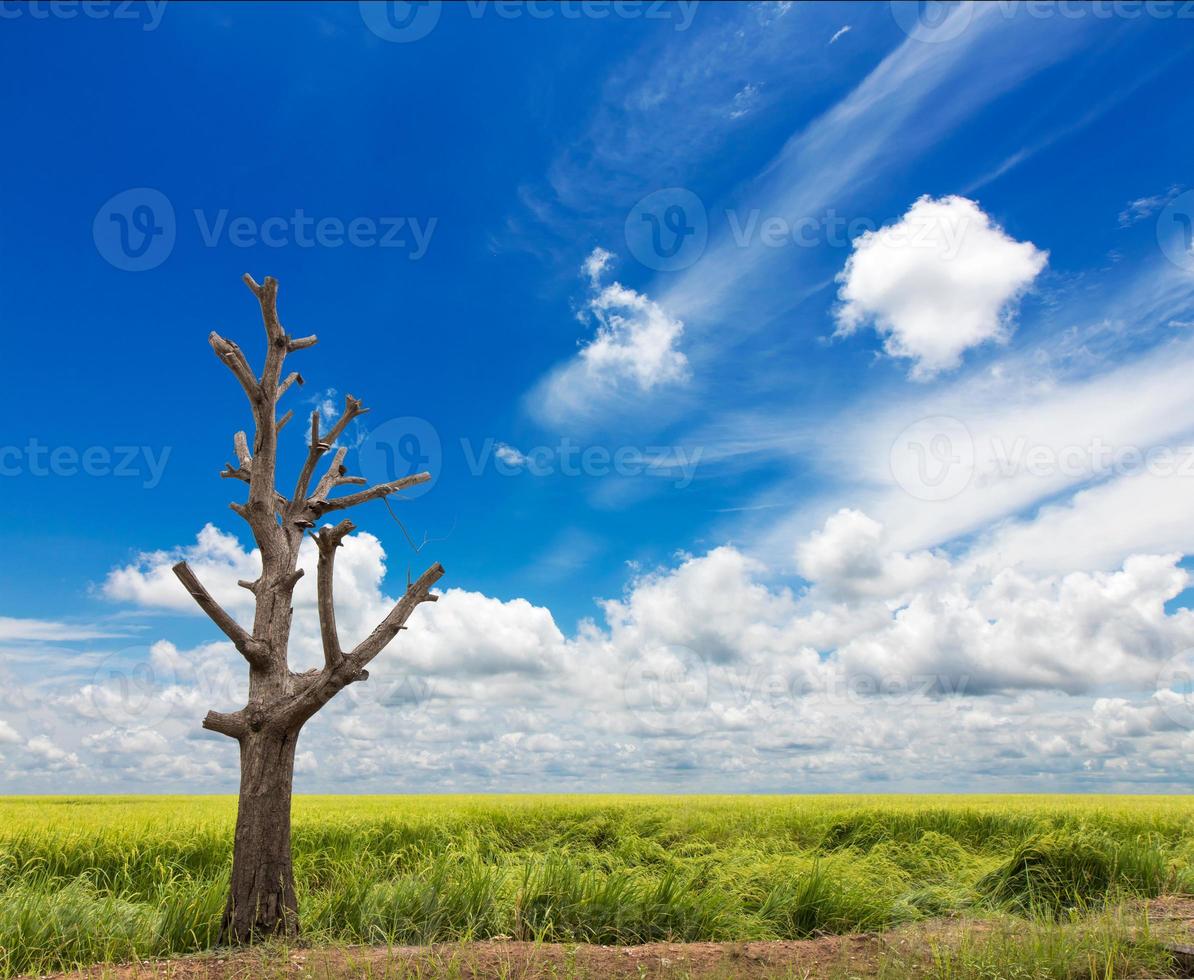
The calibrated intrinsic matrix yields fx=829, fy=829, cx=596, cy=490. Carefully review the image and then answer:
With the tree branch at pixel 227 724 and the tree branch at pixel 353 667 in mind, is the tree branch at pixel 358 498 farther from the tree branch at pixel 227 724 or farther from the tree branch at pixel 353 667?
the tree branch at pixel 227 724

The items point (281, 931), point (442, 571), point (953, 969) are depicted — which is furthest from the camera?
point (442, 571)

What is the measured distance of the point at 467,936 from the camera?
297 inches

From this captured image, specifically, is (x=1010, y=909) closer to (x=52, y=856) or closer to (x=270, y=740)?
(x=270, y=740)

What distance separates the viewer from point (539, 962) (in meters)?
6.48

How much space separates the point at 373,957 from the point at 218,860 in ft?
18.5

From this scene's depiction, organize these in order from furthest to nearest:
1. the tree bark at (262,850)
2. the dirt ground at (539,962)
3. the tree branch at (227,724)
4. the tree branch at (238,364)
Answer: the tree branch at (238,364), the tree branch at (227,724), the tree bark at (262,850), the dirt ground at (539,962)

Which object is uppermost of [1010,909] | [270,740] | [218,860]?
[270,740]

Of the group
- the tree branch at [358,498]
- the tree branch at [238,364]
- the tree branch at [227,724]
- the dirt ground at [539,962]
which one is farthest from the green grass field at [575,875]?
the tree branch at [238,364]

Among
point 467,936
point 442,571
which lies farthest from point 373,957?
point 442,571

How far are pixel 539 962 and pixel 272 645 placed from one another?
12.4ft

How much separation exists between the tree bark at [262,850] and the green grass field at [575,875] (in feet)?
1.50

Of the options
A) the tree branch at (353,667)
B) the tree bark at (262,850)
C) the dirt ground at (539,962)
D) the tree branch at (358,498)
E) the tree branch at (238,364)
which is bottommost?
the dirt ground at (539,962)

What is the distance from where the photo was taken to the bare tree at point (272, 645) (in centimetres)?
738

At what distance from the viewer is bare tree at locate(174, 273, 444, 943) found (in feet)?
24.2
